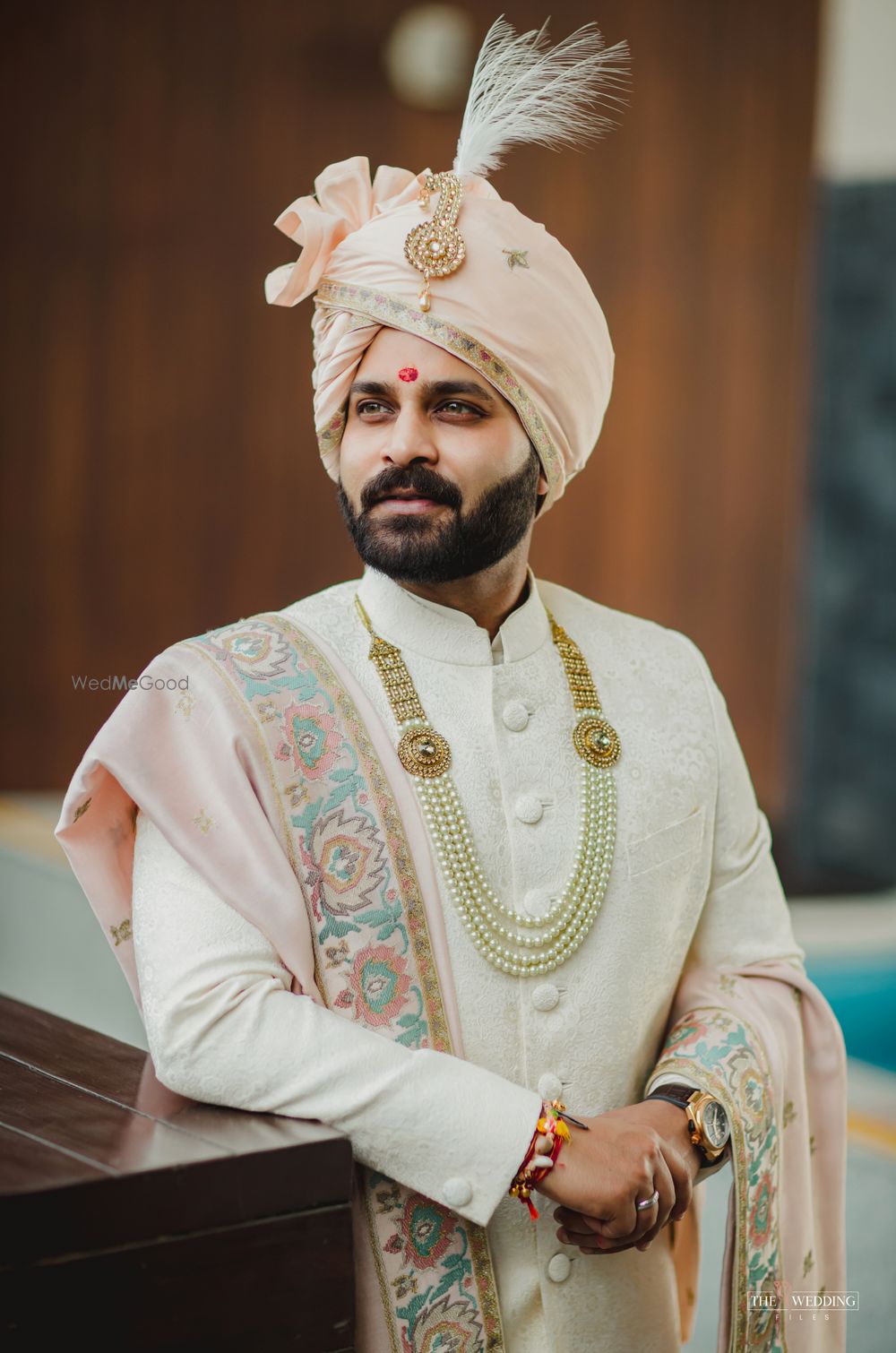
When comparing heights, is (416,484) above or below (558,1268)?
Result: above

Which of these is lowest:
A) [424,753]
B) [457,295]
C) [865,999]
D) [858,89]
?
[865,999]

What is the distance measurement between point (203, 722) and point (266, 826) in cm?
13

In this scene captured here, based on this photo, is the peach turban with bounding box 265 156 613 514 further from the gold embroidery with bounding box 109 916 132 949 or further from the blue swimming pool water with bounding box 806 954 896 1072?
the blue swimming pool water with bounding box 806 954 896 1072

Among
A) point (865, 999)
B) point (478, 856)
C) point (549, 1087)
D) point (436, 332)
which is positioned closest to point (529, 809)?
point (478, 856)

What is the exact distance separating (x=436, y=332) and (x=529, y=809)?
1.77 feet

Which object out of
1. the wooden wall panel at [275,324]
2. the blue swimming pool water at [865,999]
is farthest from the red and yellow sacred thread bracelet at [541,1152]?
the wooden wall panel at [275,324]

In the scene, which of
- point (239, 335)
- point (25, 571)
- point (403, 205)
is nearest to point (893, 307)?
point (239, 335)

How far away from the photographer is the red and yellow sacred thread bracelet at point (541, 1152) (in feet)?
4.61

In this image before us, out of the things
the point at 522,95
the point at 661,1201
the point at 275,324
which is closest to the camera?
the point at 661,1201

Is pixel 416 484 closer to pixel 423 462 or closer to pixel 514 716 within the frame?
pixel 423 462

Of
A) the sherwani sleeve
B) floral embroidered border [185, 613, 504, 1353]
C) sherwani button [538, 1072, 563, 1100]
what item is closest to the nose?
floral embroidered border [185, 613, 504, 1353]

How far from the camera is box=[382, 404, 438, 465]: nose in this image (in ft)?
5.20

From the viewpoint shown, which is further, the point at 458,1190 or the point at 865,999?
the point at 865,999

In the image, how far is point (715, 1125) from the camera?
1.58 m
